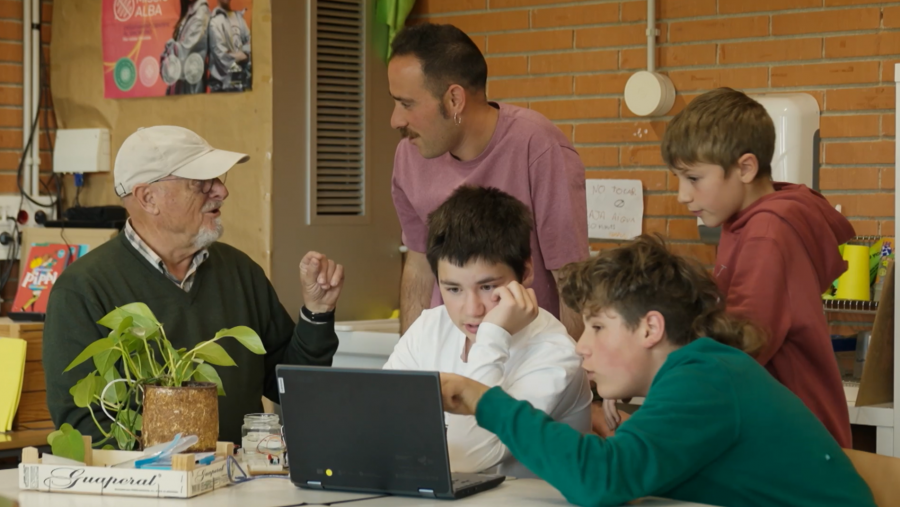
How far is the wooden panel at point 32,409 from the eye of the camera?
315cm

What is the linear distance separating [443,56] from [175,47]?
1.63 m

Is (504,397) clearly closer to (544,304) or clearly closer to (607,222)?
(544,304)

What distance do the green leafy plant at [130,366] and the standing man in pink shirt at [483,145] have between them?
0.94 meters

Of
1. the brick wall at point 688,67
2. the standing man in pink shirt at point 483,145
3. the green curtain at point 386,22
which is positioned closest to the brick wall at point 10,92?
the green curtain at point 386,22

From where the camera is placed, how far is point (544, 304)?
266 cm

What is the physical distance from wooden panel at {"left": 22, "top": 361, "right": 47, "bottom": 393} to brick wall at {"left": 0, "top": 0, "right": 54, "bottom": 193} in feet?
3.97

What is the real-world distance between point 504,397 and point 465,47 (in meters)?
1.34

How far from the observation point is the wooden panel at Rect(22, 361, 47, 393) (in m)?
3.20

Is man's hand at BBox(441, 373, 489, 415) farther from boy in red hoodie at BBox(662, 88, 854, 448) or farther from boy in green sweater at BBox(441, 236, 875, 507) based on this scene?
boy in red hoodie at BBox(662, 88, 854, 448)

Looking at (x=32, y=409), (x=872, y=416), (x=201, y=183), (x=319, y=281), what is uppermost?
(x=201, y=183)

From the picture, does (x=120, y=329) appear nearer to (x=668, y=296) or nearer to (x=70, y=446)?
(x=70, y=446)

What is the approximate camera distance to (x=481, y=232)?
6.90ft

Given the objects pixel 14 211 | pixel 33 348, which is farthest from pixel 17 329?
pixel 14 211

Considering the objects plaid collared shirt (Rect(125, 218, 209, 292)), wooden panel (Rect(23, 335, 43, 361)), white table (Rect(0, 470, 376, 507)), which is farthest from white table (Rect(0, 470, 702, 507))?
wooden panel (Rect(23, 335, 43, 361))
